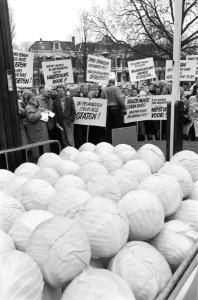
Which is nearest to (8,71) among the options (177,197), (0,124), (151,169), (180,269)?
(0,124)

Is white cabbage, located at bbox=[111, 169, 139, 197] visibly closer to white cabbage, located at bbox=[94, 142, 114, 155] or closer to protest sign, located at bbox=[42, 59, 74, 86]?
white cabbage, located at bbox=[94, 142, 114, 155]

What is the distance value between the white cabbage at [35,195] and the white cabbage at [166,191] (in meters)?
0.59

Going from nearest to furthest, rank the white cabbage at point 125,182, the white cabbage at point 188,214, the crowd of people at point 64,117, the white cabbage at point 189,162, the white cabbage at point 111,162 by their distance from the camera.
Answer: the white cabbage at point 188,214
the white cabbage at point 125,182
the white cabbage at point 189,162
the white cabbage at point 111,162
the crowd of people at point 64,117

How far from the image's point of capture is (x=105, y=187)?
2.04 meters

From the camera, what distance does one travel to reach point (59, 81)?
6.20m

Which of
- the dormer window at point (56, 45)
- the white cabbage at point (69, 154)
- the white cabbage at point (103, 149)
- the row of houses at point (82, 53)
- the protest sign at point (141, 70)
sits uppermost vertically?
the dormer window at point (56, 45)

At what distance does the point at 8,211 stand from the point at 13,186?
1.47 feet

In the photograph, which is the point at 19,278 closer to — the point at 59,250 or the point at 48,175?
the point at 59,250

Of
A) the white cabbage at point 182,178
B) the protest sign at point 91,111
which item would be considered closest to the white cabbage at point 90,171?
the white cabbage at point 182,178

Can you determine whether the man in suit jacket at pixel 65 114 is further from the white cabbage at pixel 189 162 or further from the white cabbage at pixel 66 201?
the white cabbage at pixel 66 201

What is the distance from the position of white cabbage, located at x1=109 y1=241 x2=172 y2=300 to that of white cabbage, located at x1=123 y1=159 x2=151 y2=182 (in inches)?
36.3

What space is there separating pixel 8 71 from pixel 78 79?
37.8m

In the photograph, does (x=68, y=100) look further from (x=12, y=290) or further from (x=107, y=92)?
(x=12, y=290)

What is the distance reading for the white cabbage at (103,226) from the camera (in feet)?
5.03
